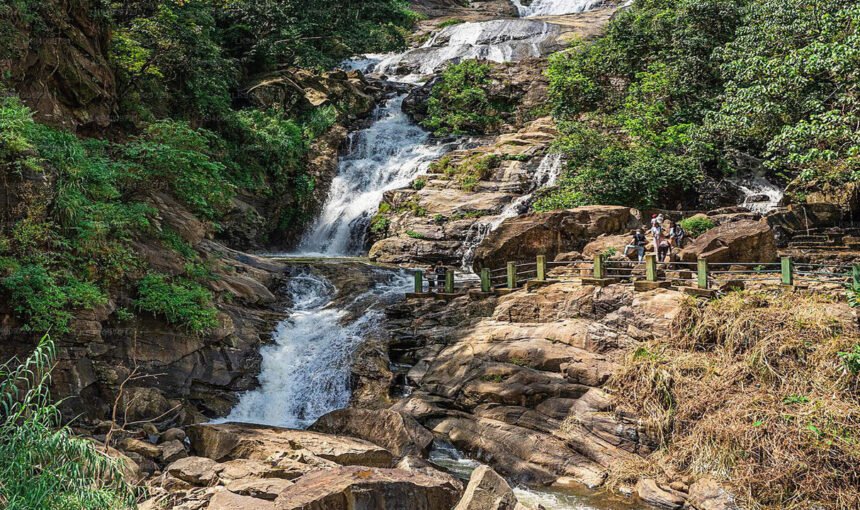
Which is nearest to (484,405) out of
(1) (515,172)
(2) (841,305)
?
(2) (841,305)

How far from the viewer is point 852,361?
1000 centimetres

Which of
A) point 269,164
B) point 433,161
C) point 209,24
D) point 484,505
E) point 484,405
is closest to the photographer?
point 484,505

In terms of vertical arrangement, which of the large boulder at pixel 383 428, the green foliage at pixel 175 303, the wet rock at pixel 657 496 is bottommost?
the wet rock at pixel 657 496

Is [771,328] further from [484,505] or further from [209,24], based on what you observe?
[209,24]

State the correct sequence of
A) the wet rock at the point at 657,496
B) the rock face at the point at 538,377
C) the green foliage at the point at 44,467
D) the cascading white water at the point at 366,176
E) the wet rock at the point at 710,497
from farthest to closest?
the cascading white water at the point at 366,176 < the rock face at the point at 538,377 < the wet rock at the point at 657,496 < the wet rock at the point at 710,497 < the green foliage at the point at 44,467

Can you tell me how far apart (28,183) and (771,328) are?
15398 mm

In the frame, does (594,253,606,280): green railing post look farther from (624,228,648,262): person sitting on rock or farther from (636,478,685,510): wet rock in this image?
(636,478,685,510): wet rock

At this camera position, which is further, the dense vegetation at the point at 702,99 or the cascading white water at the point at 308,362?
the dense vegetation at the point at 702,99

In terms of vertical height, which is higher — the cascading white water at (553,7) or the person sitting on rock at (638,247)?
the cascading white water at (553,7)

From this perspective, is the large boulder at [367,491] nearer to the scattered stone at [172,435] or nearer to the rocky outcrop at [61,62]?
Answer: the scattered stone at [172,435]

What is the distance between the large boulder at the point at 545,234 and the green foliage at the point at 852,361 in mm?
10656

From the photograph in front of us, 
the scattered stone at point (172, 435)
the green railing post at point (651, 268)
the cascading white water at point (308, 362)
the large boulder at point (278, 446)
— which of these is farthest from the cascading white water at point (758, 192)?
the scattered stone at point (172, 435)

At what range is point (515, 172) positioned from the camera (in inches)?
1133

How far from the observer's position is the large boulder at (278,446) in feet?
34.6
